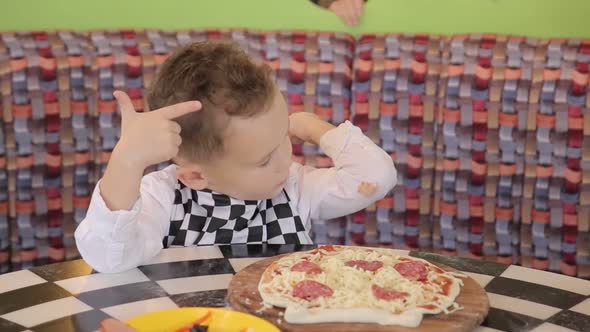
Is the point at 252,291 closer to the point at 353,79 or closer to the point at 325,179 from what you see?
the point at 325,179

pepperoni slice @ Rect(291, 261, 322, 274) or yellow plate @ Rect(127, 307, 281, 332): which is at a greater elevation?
yellow plate @ Rect(127, 307, 281, 332)

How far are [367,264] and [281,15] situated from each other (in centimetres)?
143

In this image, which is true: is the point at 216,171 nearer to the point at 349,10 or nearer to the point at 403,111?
the point at 403,111

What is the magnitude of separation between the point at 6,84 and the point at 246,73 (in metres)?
1.17

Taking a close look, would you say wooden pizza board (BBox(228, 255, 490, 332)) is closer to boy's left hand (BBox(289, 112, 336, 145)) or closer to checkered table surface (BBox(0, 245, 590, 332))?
checkered table surface (BBox(0, 245, 590, 332))

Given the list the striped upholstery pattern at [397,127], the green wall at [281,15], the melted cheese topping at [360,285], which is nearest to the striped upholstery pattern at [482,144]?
the striped upholstery pattern at [397,127]

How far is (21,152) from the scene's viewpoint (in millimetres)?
2559

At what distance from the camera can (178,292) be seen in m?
1.42

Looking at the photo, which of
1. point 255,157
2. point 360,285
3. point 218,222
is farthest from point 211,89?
point 360,285

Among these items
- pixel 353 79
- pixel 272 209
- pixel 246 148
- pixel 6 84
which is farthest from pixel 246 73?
pixel 6 84

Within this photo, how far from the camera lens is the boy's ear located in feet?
5.62

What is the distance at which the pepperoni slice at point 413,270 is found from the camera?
1.41 metres

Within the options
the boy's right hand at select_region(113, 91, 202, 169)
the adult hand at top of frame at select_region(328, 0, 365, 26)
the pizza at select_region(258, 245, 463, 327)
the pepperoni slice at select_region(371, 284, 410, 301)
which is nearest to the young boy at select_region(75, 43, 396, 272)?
the boy's right hand at select_region(113, 91, 202, 169)

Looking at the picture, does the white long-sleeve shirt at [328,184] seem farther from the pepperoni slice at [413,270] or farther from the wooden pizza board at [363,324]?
the pepperoni slice at [413,270]
